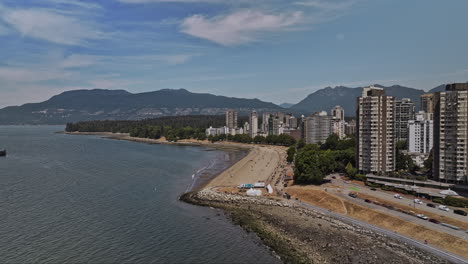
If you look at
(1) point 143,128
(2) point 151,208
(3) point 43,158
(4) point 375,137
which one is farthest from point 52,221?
(1) point 143,128

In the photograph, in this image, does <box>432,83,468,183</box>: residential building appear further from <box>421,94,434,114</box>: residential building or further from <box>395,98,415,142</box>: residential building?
<box>421,94,434,114</box>: residential building

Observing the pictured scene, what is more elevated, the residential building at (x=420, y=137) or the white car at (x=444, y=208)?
the residential building at (x=420, y=137)

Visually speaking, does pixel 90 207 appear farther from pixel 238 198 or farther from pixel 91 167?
pixel 91 167

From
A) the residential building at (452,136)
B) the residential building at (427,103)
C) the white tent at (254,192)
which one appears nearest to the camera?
the residential building at (452,136)

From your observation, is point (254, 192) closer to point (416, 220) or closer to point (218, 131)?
point (416, 220)

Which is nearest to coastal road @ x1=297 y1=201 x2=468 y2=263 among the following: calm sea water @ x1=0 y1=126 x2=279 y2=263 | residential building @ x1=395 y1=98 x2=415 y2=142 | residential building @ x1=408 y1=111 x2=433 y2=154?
calm sea water @ x1=0 y1=126 x2=279 y2=263

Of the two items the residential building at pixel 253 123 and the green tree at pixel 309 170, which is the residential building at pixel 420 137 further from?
the residential building at pixel 253 123

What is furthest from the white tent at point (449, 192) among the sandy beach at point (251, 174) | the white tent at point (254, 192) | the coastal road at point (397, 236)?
the sandy beach at point (251, 174)

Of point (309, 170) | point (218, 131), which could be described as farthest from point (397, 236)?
point (218, 131)

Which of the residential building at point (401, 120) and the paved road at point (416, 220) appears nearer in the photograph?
the paved road at point (416, 220)
